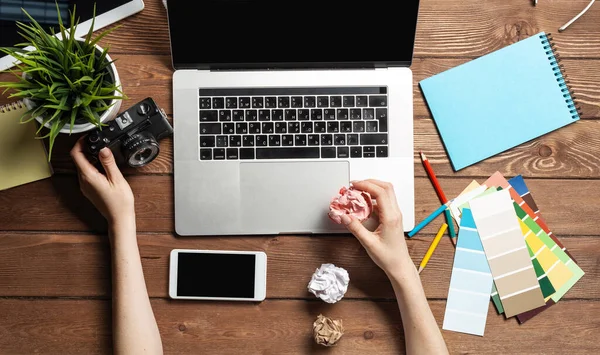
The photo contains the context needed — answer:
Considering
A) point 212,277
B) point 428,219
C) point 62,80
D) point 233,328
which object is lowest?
point 233,328

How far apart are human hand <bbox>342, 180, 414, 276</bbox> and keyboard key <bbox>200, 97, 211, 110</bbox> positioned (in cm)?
31

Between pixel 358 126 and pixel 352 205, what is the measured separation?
0.51 ft

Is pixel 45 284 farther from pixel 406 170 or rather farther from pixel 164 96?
pixel 406 170

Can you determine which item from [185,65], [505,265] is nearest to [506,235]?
[505,265]

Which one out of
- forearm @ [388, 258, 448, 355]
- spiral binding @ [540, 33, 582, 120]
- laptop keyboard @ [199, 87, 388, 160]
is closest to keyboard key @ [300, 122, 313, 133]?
laptop keyboard @ [199, 87, 388, 160]

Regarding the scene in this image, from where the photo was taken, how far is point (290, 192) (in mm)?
1021

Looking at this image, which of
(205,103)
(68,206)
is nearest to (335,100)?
(205,103)

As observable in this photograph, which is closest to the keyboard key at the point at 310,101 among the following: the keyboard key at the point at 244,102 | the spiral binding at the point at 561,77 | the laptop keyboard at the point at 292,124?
the laptop keyboard at the point at 292,124

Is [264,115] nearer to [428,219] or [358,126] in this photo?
[358,126]

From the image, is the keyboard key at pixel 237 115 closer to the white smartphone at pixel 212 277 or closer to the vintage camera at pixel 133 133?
the vintage camera at pixel 133 133

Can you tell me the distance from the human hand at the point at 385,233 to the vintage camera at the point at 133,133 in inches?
14.9

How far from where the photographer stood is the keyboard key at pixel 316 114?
1022 mm

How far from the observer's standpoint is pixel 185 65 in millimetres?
1021

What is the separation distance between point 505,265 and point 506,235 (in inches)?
2.3
